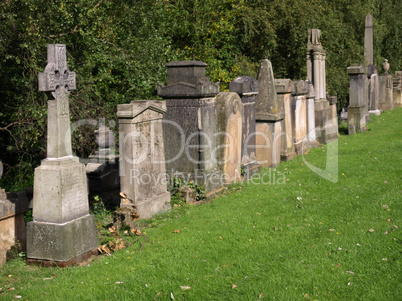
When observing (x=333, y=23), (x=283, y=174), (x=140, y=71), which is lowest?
(x=283, y=174)

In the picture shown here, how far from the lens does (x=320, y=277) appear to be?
194 inches

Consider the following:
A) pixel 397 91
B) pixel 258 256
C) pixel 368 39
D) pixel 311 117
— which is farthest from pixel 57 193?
pixel 397 91

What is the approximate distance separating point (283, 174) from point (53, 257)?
18.7 feet

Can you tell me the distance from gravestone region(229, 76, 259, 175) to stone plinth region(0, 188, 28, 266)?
4.92 meters

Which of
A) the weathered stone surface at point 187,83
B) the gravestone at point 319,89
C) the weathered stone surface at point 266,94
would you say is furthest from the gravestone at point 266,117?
the gravestone at point 319,89

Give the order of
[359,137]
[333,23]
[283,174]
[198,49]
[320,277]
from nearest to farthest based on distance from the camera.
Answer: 1. [320,277]
2. [283,174]
3. [359,137]
4. [198,49]
5. [333,23]

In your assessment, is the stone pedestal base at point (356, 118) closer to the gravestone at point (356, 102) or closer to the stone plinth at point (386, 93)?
the gravestone at point (356, 102)

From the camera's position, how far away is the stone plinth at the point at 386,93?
2336 cm

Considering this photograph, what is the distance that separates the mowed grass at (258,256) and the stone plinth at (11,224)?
11.7 inches

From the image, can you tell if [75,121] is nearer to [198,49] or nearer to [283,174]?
[283,174]

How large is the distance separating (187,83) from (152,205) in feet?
7.32

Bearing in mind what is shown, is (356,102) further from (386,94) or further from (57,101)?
(57,101)

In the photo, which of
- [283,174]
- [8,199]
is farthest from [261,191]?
[8,199]

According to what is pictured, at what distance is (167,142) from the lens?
873cm
